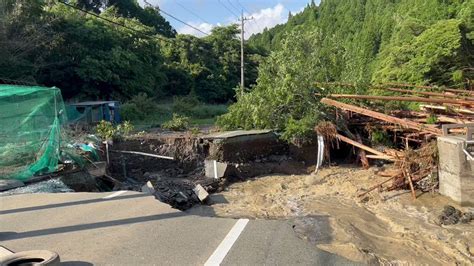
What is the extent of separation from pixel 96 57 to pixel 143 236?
34537 mm

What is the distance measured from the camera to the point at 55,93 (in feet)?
40.3

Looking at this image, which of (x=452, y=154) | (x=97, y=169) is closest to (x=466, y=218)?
(x=452, y=154)

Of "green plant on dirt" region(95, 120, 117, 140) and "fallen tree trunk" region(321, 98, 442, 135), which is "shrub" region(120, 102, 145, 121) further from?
"fallen tree trunk" region(321, 98, 442, 135)

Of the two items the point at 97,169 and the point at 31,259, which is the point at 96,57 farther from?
the point at 31,259

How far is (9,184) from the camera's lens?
1036cm

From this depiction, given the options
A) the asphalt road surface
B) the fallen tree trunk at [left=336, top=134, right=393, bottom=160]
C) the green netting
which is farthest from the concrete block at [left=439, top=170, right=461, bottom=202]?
the green netting

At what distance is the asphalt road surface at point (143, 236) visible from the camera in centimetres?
573

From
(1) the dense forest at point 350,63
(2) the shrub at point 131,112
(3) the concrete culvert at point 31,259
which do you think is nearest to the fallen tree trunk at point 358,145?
(1) the dense forest at point 350,63

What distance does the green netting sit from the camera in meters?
11.3

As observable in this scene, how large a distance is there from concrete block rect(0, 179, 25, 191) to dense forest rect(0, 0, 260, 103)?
1365 centimetres

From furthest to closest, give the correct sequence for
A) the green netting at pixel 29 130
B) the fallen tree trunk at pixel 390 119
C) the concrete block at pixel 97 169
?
the fallen tree trunk at pixel 390 119 → the concrete block at pixel 97 169 → the green netting at pixel 29 130

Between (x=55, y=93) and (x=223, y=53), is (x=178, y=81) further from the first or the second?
(x=55, y=93)

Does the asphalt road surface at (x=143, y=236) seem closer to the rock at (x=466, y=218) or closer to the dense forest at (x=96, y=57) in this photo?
the rock at (x=466, y=218)

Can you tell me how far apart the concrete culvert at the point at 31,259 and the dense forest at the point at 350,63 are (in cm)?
Answer: 1236
